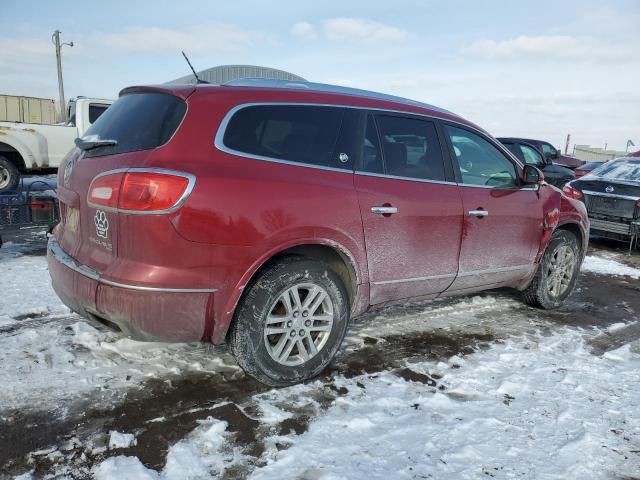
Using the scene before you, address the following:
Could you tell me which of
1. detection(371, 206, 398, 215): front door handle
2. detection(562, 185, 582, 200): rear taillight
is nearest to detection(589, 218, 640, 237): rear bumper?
detection(562, 185, 582, 200): rear taillight

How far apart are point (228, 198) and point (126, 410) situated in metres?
1.27

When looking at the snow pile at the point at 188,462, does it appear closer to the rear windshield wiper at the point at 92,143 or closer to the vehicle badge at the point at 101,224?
the vehicle badge at the point at 101,224

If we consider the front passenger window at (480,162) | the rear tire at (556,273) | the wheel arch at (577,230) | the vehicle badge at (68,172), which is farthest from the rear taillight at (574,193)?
the vehicle badge at (68,172)

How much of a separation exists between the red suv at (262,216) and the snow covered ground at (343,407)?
371 mm

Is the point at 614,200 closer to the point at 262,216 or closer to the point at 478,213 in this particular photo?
the point at 478,213

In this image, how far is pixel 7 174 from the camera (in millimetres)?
10234

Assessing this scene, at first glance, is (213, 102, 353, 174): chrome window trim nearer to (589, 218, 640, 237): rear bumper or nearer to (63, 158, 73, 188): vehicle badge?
(63, 158, 73, 188): vehicle badge

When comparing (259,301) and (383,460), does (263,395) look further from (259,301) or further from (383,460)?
(383,460)

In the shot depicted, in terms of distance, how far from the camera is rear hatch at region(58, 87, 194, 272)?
2658 millimetres

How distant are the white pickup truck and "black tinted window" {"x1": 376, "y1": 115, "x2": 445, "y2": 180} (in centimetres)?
901

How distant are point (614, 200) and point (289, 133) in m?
6.67

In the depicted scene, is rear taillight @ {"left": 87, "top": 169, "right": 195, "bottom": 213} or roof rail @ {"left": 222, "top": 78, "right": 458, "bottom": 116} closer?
rear taillight @ {"left": 87, "top": 169, "right": 195, "bottom": 213}

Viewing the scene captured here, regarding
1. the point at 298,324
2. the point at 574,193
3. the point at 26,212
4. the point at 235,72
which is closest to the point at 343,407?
the point at 298,324

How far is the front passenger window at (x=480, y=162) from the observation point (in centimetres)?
391
